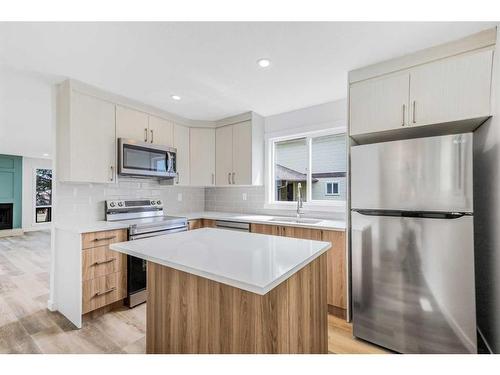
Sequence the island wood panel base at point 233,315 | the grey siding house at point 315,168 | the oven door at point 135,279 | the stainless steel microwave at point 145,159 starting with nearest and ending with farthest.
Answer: the island wood panel base at point 233,315 → the oven door at point 135,279 → the stainless steel microwave at point 145,159 → the grey siding house at point 315,168

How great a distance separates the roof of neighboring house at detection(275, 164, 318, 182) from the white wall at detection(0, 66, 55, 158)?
275cm

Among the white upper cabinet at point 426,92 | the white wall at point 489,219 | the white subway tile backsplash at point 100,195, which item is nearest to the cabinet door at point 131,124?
the white subway tile backsplash at point 100,195

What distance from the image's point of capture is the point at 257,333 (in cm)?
103

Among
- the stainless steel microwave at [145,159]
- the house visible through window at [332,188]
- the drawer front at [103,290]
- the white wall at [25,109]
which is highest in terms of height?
the white wall at [25,109]

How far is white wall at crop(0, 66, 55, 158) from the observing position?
7.63 feet

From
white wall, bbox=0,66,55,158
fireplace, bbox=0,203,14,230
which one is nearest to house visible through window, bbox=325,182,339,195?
white wall, bbox=0,66,55,158

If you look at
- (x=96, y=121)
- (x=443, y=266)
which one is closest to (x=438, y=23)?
(x=443, y=266)

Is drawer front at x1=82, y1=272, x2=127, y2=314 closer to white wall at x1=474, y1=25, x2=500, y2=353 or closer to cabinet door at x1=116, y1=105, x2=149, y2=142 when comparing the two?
cabinet door at x1=116, y1=105, x2=149, y2=142

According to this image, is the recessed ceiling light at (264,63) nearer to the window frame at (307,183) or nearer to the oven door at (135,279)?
the window frame at (307,183)

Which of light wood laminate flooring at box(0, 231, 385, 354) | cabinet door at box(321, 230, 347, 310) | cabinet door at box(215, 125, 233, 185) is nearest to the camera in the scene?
light wood laminate flooring at box(0, 231, 385, 354)

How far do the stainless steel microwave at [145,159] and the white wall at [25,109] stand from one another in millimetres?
746

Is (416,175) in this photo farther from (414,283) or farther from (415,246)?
(414,283)

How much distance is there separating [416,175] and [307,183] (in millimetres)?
1626

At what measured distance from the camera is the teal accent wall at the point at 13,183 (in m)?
6.56
